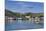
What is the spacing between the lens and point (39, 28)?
1.11m

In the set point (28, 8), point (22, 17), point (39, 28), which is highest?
point (28, 8)

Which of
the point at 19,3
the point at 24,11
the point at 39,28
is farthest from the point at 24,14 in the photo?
the point at 39,28

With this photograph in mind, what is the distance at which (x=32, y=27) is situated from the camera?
110cm

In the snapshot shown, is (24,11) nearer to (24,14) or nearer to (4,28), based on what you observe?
(24,14)

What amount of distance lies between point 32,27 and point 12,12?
1.01ft

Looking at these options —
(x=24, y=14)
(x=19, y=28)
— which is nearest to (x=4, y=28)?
(x=19, y=28)

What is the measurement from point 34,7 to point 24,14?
Result: 153 mm

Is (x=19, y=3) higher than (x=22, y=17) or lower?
higher

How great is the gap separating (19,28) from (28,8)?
0.27 m
